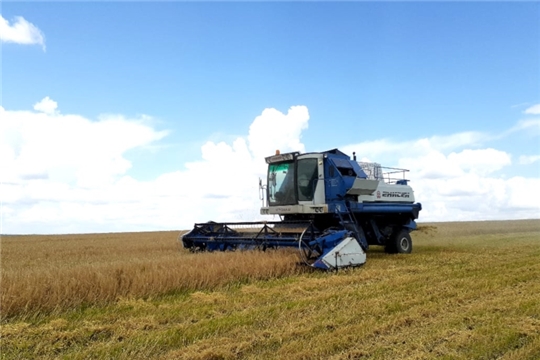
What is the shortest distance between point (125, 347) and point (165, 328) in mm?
670

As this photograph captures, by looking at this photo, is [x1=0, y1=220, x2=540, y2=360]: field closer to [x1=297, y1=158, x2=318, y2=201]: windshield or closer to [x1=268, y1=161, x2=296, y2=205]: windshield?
[x1=297, y1=158, x2=318, y2=201]: windshield

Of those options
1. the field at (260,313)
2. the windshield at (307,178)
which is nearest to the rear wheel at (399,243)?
the windshield at (307,178)

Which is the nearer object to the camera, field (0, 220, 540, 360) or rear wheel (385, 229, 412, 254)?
field (0, 220, 540, 360)

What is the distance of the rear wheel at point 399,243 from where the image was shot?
45.4ft

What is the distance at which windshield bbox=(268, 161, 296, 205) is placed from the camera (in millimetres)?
12469

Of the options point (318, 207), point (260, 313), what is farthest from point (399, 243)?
point (260, 313)

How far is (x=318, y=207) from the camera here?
→ 11.6 m

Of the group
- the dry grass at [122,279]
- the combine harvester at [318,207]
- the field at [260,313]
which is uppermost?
the combine harvester at [318,207]

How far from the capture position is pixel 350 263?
374 inches

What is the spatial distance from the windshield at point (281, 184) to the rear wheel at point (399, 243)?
3721 millimetres

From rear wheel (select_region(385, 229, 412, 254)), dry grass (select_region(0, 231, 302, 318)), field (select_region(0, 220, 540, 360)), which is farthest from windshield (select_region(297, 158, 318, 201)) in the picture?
field (select_region(0, 220, 540, 360))

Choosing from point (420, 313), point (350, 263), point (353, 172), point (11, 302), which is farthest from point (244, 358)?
point (353, 172)

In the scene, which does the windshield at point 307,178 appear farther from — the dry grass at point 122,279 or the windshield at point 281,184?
the dry grass at point 122,279

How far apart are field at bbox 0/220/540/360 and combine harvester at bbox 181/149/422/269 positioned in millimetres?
2480
